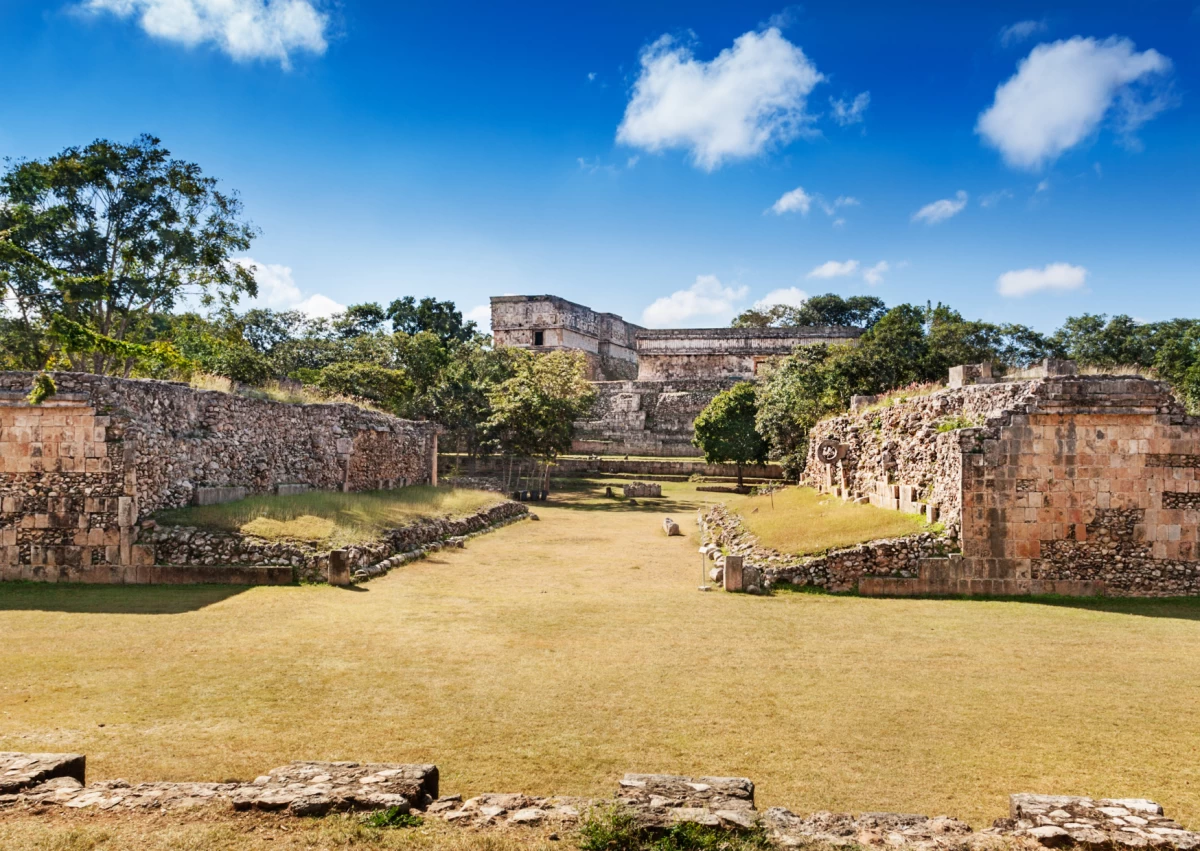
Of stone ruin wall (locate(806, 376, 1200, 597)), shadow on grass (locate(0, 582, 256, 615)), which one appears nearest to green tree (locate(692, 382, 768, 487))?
stone ruin wall (locate(806, 376, 1200, 597))

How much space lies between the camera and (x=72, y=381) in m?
11.8

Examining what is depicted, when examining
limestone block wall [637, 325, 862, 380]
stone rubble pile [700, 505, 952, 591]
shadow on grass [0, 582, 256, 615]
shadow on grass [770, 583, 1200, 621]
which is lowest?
shadow on grass [770, 583, 1200, 621]

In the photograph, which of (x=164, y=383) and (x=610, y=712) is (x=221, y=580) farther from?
(x=610, y=712)

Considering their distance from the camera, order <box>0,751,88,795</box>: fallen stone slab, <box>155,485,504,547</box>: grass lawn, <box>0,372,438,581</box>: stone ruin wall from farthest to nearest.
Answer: <box>155,485,504,547</box>: grass lawn → <box>0,372,438,581</box>: stone ruin wall → <box>0,751,88,795</box>: fallen stone slab

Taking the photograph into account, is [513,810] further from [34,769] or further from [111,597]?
[111,597]

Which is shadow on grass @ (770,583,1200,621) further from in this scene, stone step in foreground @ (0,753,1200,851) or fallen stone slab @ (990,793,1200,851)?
stone step in foreground @ (0,753,1200,851)

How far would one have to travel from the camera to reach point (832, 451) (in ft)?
60.9

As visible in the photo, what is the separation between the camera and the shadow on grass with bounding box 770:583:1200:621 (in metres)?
10.5

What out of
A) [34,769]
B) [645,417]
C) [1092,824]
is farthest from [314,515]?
[645,417]

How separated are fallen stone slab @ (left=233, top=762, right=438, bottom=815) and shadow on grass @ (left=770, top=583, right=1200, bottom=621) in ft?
25.2

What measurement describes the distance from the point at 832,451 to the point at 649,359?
98.4 ft

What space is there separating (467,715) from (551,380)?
86.4 ft

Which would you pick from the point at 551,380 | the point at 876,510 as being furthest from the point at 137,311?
the point at 876,510

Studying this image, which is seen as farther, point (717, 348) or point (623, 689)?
point (717, 348)
